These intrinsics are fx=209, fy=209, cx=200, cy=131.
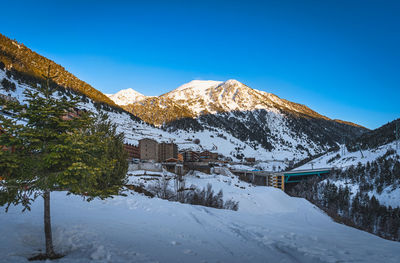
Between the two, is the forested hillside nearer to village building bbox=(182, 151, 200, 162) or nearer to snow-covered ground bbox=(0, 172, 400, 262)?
village building bbox=(182, 151, 200, 162)

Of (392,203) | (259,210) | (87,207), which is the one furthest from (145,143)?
(392,203)

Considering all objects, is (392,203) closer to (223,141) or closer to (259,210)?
(259,210)

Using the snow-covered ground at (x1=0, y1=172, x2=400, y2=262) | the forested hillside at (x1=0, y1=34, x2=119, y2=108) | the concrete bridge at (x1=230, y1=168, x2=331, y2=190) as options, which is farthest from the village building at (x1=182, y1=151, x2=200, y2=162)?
the forested hillside at (x1=0, y1=34, x2=119, y2=108)

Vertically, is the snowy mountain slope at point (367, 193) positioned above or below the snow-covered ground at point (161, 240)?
below

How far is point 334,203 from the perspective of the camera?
219 ft

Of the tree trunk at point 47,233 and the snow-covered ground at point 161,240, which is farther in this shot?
the snow-covered ground at point 161,240

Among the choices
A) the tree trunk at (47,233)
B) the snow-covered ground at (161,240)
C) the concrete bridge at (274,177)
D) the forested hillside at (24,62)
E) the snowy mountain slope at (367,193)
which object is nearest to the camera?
the tree trunk at (47,233)

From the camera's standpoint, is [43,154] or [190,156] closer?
[43,154]

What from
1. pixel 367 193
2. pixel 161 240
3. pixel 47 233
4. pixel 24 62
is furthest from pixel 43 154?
pixel 24 62

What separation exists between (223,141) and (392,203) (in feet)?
448

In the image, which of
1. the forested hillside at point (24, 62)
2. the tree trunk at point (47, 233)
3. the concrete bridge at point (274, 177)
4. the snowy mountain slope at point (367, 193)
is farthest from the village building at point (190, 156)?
the tree trunk at point (47, 233)

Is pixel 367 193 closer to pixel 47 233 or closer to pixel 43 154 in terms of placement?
pixel 47 233

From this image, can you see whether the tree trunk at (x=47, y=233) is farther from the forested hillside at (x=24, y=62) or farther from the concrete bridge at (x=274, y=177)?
the forested hillside at (x=24, y=62)

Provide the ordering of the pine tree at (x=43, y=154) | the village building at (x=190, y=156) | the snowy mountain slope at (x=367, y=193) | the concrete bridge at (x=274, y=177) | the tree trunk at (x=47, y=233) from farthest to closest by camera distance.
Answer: the village building at (x=190, y=156)
the concrete bridge at (x=274, y=177)
the snowy mountain slope at (x=367, y=193)
the tree trunk at (x=47, y=233)
the pine tree at (x=43, y=154)
